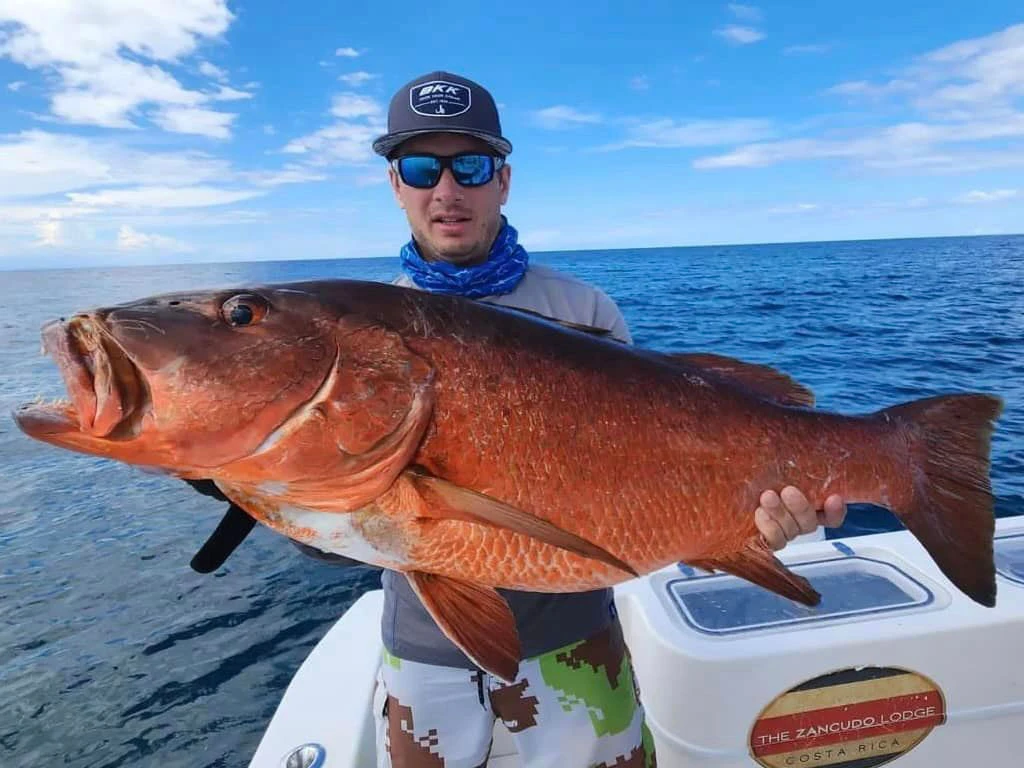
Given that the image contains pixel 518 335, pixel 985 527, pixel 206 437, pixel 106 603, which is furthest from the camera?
pixel 106 603

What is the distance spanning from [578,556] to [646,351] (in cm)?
77

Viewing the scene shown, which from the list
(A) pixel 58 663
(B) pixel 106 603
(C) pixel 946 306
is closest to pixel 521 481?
(A) pixel 58 663

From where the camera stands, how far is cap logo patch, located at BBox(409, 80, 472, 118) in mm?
2719

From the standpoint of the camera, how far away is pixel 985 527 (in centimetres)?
231

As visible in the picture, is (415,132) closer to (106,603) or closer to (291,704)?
(291,704)

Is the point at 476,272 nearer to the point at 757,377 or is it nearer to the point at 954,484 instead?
the point at 757,377

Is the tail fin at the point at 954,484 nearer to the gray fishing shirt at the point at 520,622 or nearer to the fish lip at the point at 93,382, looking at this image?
the gray fishing shirt at the point at 520,622

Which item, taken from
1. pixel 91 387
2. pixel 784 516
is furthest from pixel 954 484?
pixel 91 387

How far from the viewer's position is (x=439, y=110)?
8.92 ft

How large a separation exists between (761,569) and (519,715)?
43.6 inches

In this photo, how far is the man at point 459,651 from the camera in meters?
2.56

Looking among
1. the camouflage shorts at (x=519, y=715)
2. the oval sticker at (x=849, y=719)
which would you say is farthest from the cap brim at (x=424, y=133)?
the oval sticker at (x=849, y=719)

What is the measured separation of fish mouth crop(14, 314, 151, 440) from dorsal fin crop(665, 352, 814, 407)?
5.62 feet

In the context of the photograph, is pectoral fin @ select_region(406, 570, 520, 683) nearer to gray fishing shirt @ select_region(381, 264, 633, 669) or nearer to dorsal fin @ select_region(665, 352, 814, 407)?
gray fishing shirt @ select_region(381, 264, 633, 669)
